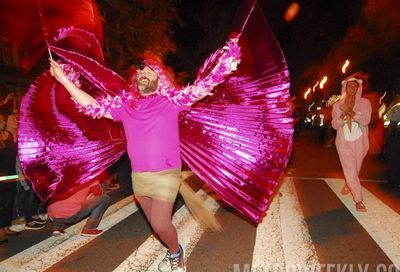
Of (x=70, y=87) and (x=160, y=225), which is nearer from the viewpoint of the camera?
(x=160, y=225)

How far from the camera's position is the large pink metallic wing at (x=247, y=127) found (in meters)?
4.42

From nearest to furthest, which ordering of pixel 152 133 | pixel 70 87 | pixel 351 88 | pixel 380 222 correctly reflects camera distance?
pixel 152 133
pixel 70 87
pixel 380 222
pixel 351 88

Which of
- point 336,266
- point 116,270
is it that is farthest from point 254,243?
point 116,270

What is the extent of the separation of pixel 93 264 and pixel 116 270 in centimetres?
34

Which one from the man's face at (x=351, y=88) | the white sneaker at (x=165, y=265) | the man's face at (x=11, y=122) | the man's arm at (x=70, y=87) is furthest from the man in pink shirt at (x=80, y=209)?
the man's face at (x=351, y=88)

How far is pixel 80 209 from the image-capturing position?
215 inches

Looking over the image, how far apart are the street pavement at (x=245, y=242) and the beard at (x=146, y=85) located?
191cm

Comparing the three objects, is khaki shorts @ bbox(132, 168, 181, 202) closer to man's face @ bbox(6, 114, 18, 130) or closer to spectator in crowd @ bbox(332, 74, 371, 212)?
man's face @ bbox(6, 114, 18, 130)

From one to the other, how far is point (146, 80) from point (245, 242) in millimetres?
2451

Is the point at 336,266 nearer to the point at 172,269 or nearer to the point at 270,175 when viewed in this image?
the point at 270,175

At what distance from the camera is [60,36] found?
4.64 m

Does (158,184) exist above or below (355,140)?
above

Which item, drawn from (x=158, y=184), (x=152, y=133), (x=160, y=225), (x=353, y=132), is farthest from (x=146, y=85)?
(x=353, y=132)

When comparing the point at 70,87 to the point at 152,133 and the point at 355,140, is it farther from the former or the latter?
the point at 355,140
